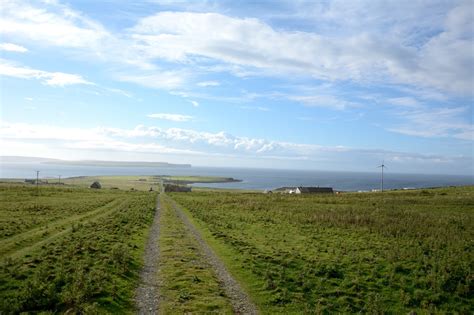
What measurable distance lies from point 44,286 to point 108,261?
437 cm

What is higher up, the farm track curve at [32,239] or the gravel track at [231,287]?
the farm track curve at [32,239]

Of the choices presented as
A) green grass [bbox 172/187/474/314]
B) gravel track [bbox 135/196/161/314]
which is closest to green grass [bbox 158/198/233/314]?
gravel track [bbox 135/196/161/314]

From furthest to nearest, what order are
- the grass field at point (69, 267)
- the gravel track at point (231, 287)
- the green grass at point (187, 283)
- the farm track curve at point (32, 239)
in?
the farm track curve at point (32, 239) → the gravel track at point (231, 287) → the green grass at point (187, 283) → the grass field at point (69, 267)

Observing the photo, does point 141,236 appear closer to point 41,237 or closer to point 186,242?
point 186,242

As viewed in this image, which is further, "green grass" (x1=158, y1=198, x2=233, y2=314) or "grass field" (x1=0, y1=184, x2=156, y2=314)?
"green grass" (x1=158, y1=198, x2=233, y2=314)

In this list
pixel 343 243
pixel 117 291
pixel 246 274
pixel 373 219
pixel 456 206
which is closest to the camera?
pixel 117 291

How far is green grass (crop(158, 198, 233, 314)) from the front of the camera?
12.2m

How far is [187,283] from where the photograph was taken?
14531 millimetres

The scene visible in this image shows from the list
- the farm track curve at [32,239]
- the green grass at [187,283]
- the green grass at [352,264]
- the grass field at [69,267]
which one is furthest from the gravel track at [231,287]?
the farm track curve at [32,239]

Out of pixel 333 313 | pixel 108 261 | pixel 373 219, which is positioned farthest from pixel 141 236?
pixel 373 219

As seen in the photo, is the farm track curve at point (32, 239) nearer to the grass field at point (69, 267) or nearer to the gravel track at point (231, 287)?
the grass field at point (69, 267)

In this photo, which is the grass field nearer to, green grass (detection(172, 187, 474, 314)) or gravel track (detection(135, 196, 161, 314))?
gravel track (detection(135, 196, 161, 314))

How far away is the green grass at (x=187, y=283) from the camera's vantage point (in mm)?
12234

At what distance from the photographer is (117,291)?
13.3 metres
